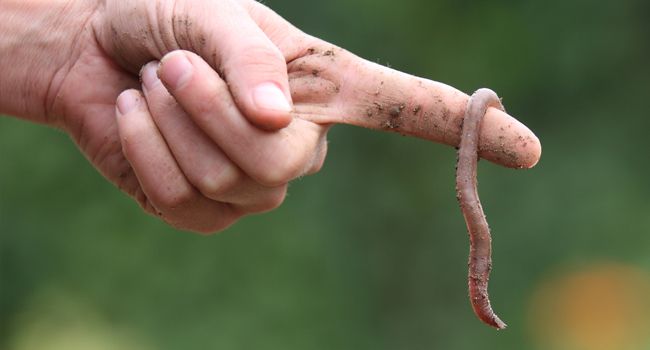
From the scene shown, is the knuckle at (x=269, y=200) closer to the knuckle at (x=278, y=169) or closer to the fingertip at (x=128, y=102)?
the knuckle at (x=278, y=169)

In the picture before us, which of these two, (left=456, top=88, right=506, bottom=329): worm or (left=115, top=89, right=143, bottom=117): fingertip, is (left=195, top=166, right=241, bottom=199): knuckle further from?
(left=456, top=88, right=506, bottom=329): worm

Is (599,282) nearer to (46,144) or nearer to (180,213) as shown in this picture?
(46,144)

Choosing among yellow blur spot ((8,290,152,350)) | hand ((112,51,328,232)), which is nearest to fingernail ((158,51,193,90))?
hand ((112,51,328,232))

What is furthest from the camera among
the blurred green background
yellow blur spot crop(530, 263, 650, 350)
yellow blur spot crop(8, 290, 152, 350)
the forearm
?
the blurred green background

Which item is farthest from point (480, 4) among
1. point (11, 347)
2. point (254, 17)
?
point (254, 17)

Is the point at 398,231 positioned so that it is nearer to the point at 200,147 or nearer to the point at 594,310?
the point at 594,310

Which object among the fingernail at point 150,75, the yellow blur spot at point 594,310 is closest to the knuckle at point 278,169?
the fingernail at point 150,75

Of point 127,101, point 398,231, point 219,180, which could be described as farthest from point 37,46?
point 398,231

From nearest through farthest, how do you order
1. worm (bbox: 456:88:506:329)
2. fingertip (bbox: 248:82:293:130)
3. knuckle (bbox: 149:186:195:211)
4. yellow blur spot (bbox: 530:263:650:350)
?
fingertip (bbox: 248:82:293:130) → worm (bbox: 456:88:506:329) → knuckle (bbox: 149:186:195:211) → yellow blur spot (bbox: 530:263:650:350)
